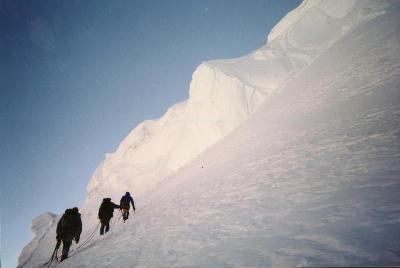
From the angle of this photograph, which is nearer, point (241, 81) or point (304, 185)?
point (304, 185)

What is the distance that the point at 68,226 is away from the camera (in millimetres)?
10867

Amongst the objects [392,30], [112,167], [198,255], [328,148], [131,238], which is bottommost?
[198,255]

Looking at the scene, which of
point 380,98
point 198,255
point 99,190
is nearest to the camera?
point 198,255

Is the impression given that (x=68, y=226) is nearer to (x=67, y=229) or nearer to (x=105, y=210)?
(x=67, y=229)

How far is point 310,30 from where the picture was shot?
3441cm

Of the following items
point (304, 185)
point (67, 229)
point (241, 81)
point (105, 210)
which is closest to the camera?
point (304, 185)

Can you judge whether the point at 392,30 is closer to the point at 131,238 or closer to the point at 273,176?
the point at 273,176

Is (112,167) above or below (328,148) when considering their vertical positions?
above

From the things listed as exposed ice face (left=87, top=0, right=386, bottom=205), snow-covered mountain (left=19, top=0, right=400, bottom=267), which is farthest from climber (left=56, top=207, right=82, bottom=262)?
exposed ice face (left=87, top=0, right=386, bottom=205)

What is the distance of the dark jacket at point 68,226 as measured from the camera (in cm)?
1080


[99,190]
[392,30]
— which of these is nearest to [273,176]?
[392,30]

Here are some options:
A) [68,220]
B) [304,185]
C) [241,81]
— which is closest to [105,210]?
[68,220]

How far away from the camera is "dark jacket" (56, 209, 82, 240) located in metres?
10.8

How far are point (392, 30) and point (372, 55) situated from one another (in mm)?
3405
